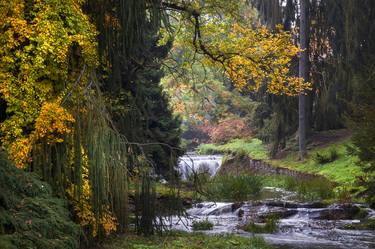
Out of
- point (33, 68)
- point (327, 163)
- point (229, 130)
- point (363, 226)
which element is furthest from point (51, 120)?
point (229, 130)

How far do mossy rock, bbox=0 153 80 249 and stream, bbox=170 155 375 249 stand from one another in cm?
415

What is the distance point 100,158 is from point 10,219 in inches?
92.1

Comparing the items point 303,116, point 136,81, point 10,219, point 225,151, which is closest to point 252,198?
point 136,81

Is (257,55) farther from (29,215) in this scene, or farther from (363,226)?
(29,215)

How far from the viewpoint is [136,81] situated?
12828mm

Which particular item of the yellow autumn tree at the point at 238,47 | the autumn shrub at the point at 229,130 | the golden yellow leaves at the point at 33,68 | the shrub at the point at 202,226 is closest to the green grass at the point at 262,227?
the shrub at the point at 202,226

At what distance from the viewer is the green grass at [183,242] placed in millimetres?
7749

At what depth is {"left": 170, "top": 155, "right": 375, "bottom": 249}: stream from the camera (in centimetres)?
1055

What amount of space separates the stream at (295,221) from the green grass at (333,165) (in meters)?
2.69

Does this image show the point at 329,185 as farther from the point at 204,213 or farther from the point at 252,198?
the point at 204,213

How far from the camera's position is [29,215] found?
527 centimetres

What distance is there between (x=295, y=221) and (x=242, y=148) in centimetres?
2060

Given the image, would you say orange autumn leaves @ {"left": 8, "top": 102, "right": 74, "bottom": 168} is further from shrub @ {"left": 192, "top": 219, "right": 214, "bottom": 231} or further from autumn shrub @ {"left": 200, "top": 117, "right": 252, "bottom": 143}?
autumn shrub @ {"left": 200, "top": 117, "right": 252, "bottom": 143}

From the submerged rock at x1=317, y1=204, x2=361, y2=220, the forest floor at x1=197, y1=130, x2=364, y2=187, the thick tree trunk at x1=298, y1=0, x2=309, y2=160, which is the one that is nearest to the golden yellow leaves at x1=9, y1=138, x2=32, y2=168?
the submerged rock at x1=317, y1=204, x2=361, y2=220
